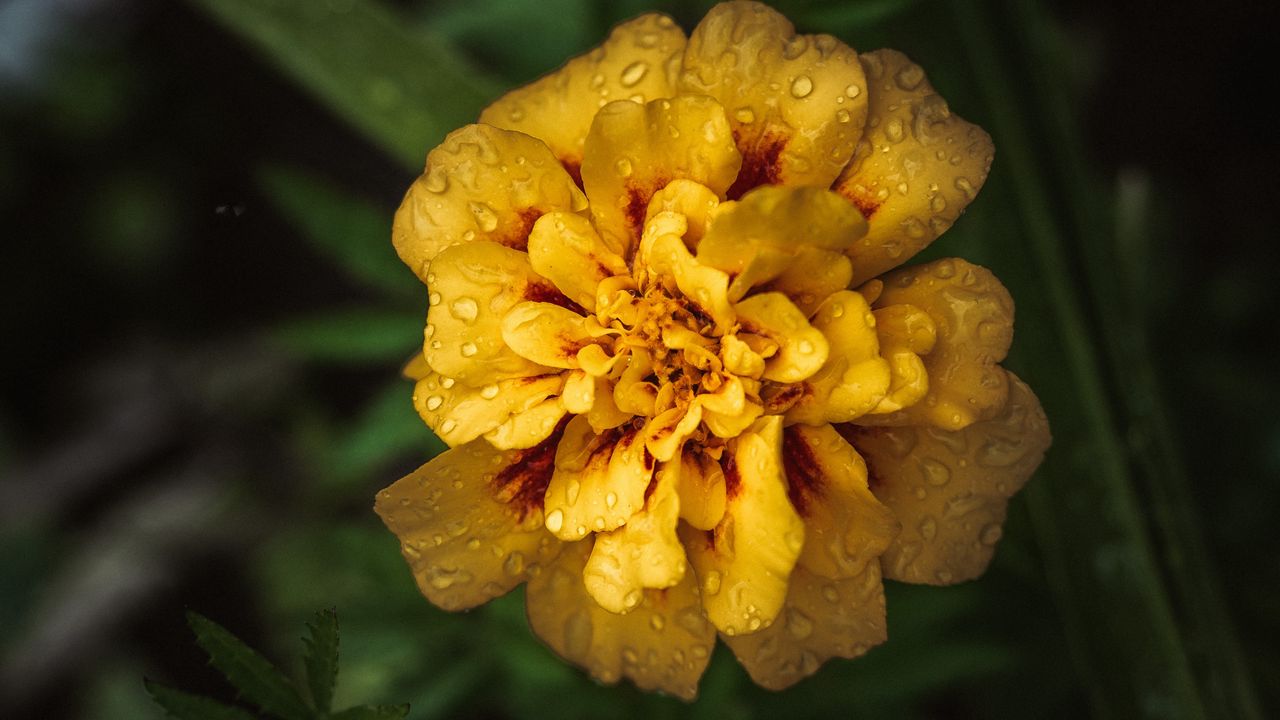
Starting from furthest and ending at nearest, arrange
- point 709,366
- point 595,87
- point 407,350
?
point 407,350 < point 595,87 < point 709,366

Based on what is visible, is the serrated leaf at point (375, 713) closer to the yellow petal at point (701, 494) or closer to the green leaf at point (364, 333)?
the yellow petal at point (701, 494)

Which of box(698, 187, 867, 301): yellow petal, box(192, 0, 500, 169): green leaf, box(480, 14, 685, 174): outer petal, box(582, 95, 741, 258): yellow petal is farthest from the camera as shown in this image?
box(192, 0, 500, 169): green leaf

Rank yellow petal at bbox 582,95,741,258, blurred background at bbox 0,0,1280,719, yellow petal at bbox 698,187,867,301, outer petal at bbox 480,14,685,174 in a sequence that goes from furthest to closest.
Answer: blurred background at bbox 0,0,1280,719
outer petal at bbox 480,14,685,174
yellow petal at bbox 582,95,741,258
yellow petal at bbox 698,187,867,301

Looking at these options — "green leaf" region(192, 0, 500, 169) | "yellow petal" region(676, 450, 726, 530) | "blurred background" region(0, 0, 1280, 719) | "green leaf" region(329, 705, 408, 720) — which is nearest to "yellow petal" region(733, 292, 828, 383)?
"yellow petal" region(676, 450, 726, 530)

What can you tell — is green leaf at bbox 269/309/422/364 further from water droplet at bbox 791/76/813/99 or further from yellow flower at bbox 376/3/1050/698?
water droplet at bbox 791/76/813/99

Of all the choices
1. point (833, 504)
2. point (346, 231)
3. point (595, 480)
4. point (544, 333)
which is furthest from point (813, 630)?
point (346, 231)

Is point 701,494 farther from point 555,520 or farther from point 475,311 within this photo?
point 475,311
